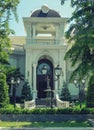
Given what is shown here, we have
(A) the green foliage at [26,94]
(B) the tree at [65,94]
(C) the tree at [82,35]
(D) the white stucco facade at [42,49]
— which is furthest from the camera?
(D) the white stucco facade at [42,49]

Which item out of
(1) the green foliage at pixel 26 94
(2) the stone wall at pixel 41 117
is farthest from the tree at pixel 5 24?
(1) the green foliage at pixel 26 94

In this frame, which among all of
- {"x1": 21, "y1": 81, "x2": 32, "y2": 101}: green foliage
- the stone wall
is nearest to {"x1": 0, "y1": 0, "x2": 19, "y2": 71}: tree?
the stone wall

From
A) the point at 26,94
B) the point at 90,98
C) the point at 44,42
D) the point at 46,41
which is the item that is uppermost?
the point at 46,41

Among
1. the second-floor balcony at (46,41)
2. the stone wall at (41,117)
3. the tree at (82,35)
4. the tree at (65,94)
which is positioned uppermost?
the tree at (82,35)

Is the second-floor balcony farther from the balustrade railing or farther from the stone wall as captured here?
the stone wall

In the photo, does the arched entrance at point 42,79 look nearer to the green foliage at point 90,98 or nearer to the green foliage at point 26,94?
the green foliage at point 26,94

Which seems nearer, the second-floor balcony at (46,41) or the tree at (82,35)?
the tree at (82,35)

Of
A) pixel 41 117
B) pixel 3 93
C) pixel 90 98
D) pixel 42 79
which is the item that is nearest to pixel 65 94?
pixel 42 79

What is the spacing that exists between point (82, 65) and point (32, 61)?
24.3 meters

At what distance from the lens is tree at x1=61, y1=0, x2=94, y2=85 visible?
69.1 feet

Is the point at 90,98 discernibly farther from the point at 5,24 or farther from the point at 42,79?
the point at 42,79

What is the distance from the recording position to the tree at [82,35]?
69.1 ft

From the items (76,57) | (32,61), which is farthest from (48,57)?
(76,57)

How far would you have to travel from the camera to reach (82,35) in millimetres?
20875
